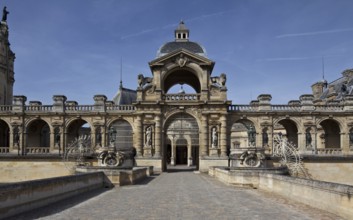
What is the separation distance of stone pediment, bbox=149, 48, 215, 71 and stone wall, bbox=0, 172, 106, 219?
2450 cm

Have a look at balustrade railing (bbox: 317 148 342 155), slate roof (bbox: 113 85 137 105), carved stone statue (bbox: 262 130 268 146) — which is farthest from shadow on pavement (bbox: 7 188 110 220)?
slate roof (bbox: 113 85 137 105)

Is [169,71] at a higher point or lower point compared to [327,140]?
higher

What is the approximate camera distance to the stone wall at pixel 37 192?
35.4ft

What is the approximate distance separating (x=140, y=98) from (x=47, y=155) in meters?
11.9

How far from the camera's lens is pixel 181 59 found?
41.5 m

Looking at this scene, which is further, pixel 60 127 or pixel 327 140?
pixel 327 140

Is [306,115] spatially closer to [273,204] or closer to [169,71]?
[169,71]

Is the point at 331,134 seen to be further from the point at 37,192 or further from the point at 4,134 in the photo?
the point at 4,134

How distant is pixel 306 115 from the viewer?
1660 inches

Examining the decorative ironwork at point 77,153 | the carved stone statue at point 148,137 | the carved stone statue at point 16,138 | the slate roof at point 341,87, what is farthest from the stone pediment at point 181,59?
the slate roof at point 341,87

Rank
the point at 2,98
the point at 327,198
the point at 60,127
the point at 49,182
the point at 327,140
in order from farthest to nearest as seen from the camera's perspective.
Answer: the point at 2,98, the point at 327,140, the point at 60,127, the point at 49,182, the point at 327,198

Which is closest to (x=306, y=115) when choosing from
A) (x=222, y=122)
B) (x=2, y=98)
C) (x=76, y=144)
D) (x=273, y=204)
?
(x=222, y=122)

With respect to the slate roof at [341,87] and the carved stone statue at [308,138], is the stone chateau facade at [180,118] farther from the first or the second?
the slate roof at [341,87]

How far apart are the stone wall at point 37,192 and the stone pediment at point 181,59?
965 inches
